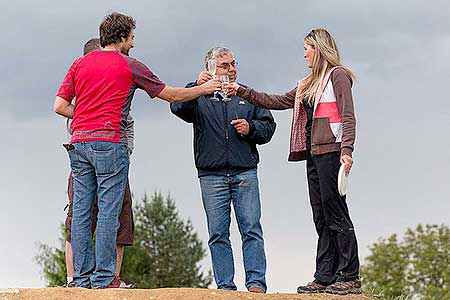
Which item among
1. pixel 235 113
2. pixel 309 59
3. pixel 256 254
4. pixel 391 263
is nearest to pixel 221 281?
pixel 256 254

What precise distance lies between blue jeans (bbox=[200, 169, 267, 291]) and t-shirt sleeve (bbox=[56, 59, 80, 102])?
5.92ft

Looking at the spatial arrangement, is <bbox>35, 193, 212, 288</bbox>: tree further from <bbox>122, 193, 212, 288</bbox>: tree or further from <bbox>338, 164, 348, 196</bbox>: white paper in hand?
<bbox>338, 164, 348, 196</bbox>: white paper in hand

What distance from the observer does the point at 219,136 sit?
10031 millimetres

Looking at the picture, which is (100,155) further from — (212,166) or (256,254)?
(256,254)

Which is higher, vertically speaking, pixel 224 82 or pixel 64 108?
pixel 224 82

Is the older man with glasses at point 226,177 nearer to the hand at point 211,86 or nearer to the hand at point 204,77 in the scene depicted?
the hand at point 204,77

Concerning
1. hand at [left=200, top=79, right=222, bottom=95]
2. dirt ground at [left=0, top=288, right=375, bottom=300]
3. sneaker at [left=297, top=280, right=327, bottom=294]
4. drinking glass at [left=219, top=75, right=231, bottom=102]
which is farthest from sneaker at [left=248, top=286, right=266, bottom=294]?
hand at [left=200, top=79, right=222, bottom=95]

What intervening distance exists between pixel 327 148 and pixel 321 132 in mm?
178

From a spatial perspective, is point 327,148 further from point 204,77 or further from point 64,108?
point 64,108

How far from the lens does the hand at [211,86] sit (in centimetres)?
942

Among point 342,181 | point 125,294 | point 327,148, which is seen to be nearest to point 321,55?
point 327,148

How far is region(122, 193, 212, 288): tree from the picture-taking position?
43375mm

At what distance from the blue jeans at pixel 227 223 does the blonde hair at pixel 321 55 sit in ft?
4.08

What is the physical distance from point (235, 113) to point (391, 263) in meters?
32.9
